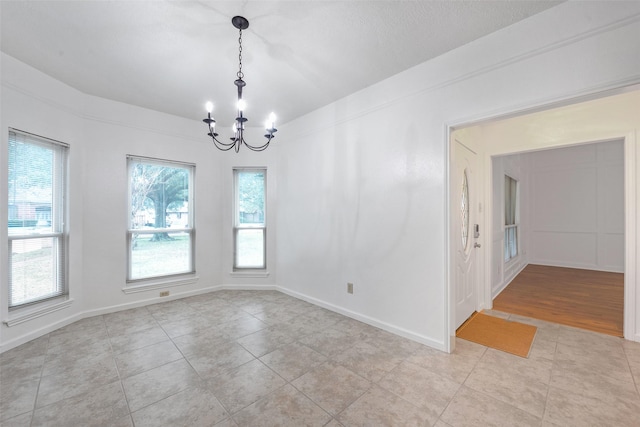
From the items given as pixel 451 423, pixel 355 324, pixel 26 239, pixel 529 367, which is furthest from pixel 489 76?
pixel 26 239

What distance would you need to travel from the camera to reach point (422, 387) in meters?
2.07

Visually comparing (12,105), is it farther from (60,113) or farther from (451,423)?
(451,423)

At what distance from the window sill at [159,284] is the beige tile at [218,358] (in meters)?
1.91

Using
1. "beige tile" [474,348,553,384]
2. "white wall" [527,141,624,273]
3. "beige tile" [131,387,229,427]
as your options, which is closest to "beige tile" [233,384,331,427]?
"beige tile" [131,387,229,427]

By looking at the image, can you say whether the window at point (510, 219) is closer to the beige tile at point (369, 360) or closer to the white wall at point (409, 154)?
the white wall at point (409, 154)

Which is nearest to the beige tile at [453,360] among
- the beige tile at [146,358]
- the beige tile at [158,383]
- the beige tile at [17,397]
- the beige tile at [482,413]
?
the beige tile at [482,413]

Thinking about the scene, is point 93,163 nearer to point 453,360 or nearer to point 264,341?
point 264,341

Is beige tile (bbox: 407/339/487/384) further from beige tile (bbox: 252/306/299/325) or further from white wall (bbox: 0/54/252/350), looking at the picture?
white wall (bbox: 0/54/252/350)

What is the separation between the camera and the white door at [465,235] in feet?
10.3

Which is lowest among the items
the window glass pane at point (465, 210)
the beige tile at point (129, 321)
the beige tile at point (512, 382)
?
the beige tile at point (129, 321)

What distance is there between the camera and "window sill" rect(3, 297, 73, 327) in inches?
108

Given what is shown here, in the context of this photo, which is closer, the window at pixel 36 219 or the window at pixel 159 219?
the window at pixel 36 219

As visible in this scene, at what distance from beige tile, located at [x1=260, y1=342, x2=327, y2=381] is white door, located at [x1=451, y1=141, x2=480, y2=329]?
1738 mm

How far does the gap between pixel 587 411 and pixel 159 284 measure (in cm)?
488
